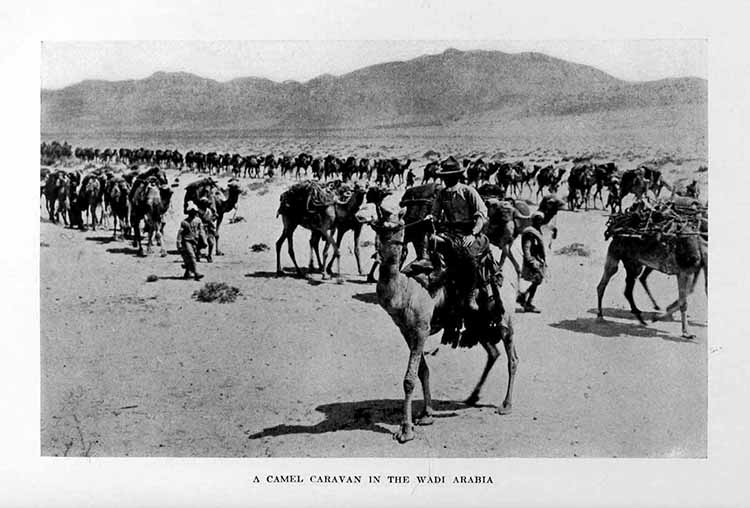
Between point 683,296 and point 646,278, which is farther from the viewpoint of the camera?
point 646,278

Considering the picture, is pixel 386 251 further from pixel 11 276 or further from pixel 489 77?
pixel 11 276

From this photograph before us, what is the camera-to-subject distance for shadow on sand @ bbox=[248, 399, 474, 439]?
9164mm

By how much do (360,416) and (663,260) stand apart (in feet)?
11.8

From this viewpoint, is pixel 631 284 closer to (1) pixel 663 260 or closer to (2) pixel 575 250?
(1) pixel 663 260

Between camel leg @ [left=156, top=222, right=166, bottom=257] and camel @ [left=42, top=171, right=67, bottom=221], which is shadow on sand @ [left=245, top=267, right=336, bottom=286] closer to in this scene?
camel leg @ [left=156, top=222, right=166, bottom=257]

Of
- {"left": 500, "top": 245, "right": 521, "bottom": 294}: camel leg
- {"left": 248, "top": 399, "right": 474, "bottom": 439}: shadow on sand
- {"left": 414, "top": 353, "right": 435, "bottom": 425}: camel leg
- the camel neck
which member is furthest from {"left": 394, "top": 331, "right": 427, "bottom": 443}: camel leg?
{"left": 500, "top": 245, "right": 521, "bottom": 294}: camel leg

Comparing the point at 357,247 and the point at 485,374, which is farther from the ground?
the point at 357,247

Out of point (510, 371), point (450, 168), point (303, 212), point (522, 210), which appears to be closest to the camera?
point (450, 168)

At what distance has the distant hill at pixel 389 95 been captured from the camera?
9234 mm

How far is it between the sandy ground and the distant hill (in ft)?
3.28

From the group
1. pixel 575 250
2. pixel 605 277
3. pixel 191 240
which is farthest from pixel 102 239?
pixel 605 277

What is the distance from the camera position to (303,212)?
9.91 meters

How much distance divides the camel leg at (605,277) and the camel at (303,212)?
291 centimetres

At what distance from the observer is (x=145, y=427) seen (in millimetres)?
9297
